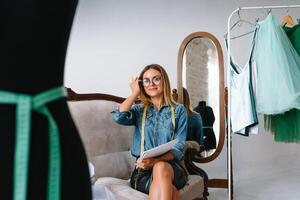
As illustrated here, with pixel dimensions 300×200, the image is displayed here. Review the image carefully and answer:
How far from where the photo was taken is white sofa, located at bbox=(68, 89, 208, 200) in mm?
1940

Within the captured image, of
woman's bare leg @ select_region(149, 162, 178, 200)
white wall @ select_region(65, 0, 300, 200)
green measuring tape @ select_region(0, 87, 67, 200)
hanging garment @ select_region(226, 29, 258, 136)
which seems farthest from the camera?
white wall @ select_region(65, 0, 300, 200)

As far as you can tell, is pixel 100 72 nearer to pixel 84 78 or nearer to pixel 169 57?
pixel 84 78

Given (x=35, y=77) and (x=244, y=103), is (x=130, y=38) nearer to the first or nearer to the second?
(x=244, y=103)

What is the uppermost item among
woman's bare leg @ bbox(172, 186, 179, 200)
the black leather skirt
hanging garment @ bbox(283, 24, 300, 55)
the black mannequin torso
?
hanging garment @ bbox(283, 24, 300, 55)

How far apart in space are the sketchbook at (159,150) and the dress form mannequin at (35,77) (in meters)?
1.19

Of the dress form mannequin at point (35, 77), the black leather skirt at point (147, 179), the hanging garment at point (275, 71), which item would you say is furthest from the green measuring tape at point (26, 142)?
the hanging garment at point (275, 71)

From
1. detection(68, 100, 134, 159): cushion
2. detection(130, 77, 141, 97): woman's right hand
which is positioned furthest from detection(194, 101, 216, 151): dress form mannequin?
detection(130, 77, 141, 97): woman's right hand

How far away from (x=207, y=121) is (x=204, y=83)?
0.32 m

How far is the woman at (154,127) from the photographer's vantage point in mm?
1729

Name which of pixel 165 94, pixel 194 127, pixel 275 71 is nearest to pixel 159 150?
pixel 165 94

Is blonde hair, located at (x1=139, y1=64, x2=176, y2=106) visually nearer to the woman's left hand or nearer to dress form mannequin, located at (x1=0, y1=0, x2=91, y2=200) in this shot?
the woman's left hand

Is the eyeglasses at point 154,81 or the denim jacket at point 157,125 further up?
the eyeglasses at point 154,81

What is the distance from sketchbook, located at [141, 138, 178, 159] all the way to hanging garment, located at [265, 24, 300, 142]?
830 mm

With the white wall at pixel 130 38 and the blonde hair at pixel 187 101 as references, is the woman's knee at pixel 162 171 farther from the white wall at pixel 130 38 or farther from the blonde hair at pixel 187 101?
the white wall at pixel 130 38
